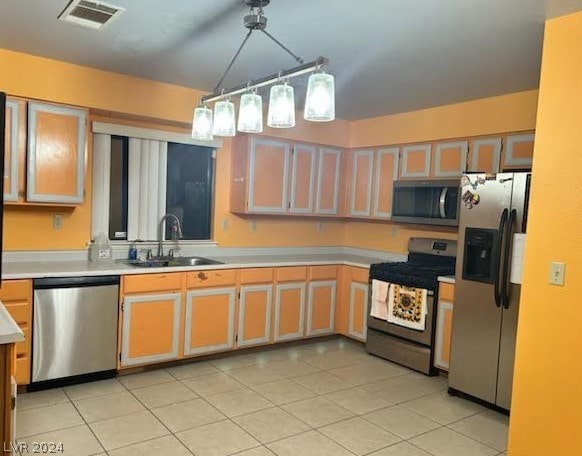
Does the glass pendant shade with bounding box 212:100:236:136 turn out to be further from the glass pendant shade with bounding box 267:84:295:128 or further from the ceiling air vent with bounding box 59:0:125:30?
the ceiling air vent with bounding box 59:0:125:30

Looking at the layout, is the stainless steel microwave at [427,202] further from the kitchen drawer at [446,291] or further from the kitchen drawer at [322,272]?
the kitchen drawer at [322,272]

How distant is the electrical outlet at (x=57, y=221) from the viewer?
3805 millimetres

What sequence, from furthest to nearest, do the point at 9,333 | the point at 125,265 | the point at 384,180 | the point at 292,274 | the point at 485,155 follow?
the point at 384,180, the point at 292,274, the point at 485,155, the point at 125,265, the point at 9,333

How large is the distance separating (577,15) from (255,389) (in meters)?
3.07

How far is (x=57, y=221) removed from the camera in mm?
3816

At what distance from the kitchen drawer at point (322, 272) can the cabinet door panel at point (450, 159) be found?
4.52ft

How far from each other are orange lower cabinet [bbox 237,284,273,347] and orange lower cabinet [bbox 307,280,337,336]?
0.49 meters

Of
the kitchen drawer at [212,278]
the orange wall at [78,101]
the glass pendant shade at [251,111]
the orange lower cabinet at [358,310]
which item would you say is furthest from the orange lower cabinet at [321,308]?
the glass pendant shade at [251,111]

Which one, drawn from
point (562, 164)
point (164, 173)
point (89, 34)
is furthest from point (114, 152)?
point (562, 164)

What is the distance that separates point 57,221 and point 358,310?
2.87 m

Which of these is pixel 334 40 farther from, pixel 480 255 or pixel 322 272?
pixel 322 272

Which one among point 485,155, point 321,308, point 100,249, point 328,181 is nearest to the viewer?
point 100,249

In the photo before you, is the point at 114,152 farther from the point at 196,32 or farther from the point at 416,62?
the point at 416,62

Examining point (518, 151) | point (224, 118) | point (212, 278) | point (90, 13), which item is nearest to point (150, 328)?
point (212, 278)
